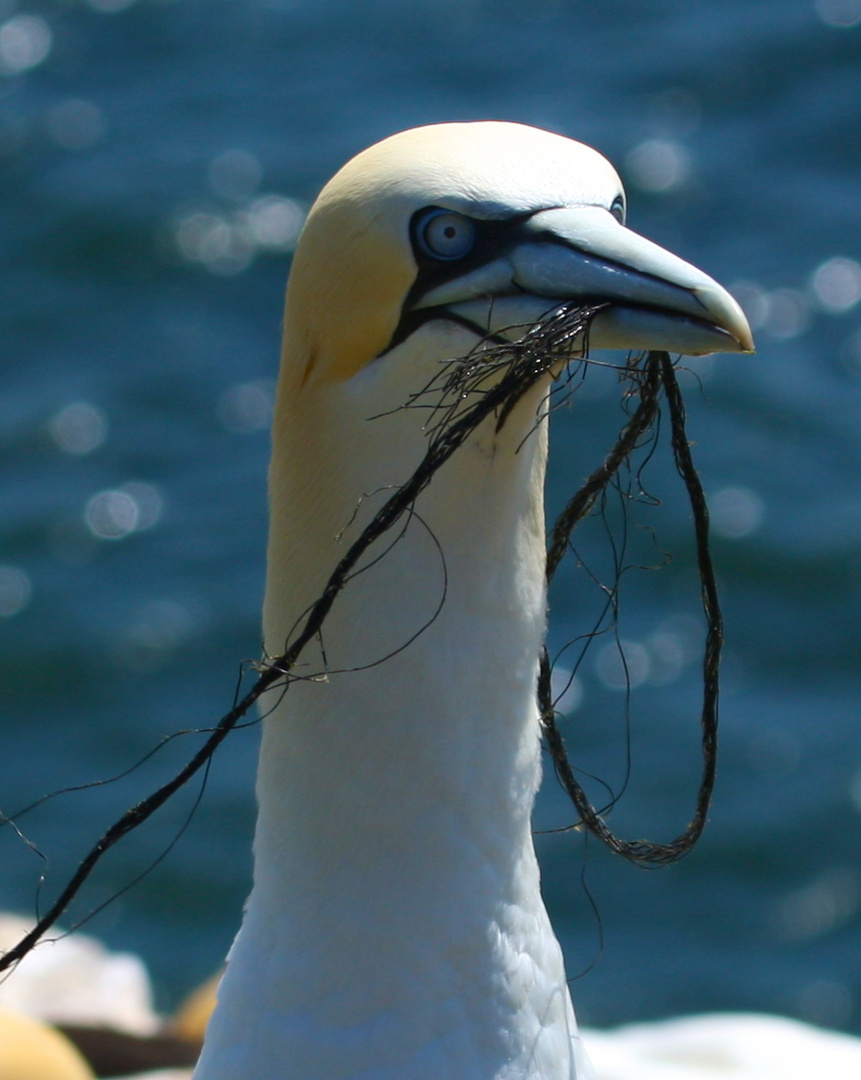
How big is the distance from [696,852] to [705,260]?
3269mm

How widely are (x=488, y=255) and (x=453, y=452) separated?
266 millimetres

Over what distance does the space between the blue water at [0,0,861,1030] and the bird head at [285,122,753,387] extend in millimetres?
4445

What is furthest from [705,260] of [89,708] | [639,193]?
[89,708]

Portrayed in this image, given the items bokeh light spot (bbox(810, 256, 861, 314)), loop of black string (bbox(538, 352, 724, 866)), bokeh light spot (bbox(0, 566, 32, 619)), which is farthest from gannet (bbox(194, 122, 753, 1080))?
bokeh light spot (bbox(810, 256, 861, 314))

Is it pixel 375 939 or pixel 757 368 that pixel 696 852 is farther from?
pixel 375 939

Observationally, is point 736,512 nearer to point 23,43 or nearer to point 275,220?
point 275,220

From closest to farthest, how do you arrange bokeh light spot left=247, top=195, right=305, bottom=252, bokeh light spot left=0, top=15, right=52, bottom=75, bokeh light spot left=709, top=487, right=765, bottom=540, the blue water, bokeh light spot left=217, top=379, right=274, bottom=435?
1. the blue water
2. bokeh light spot left=709, top=487, right=765, bottom=540
3. bokeh light spot left=217, top=379, right=274, bottom=435
4. bokeh light spot left=247, top=195, right=305, bottom=252
5. bokeh light spot left=0, top=15, right=52, bottom=75

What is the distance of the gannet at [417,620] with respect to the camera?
2326mm

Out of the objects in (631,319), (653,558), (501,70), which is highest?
(501,70)

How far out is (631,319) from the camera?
229 centimetres

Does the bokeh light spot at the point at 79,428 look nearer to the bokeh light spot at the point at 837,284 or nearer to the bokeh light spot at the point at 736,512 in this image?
the bokeh light spot at the point at 736,512

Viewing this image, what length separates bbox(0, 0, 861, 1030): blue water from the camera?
22.7ft

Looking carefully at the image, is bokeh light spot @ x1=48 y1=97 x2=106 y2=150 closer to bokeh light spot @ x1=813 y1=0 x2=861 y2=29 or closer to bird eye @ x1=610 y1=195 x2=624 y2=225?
bokeh light spot @ x1=813 y1=0 x2=861 y2=29

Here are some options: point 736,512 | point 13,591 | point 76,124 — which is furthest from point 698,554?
point 76,124
